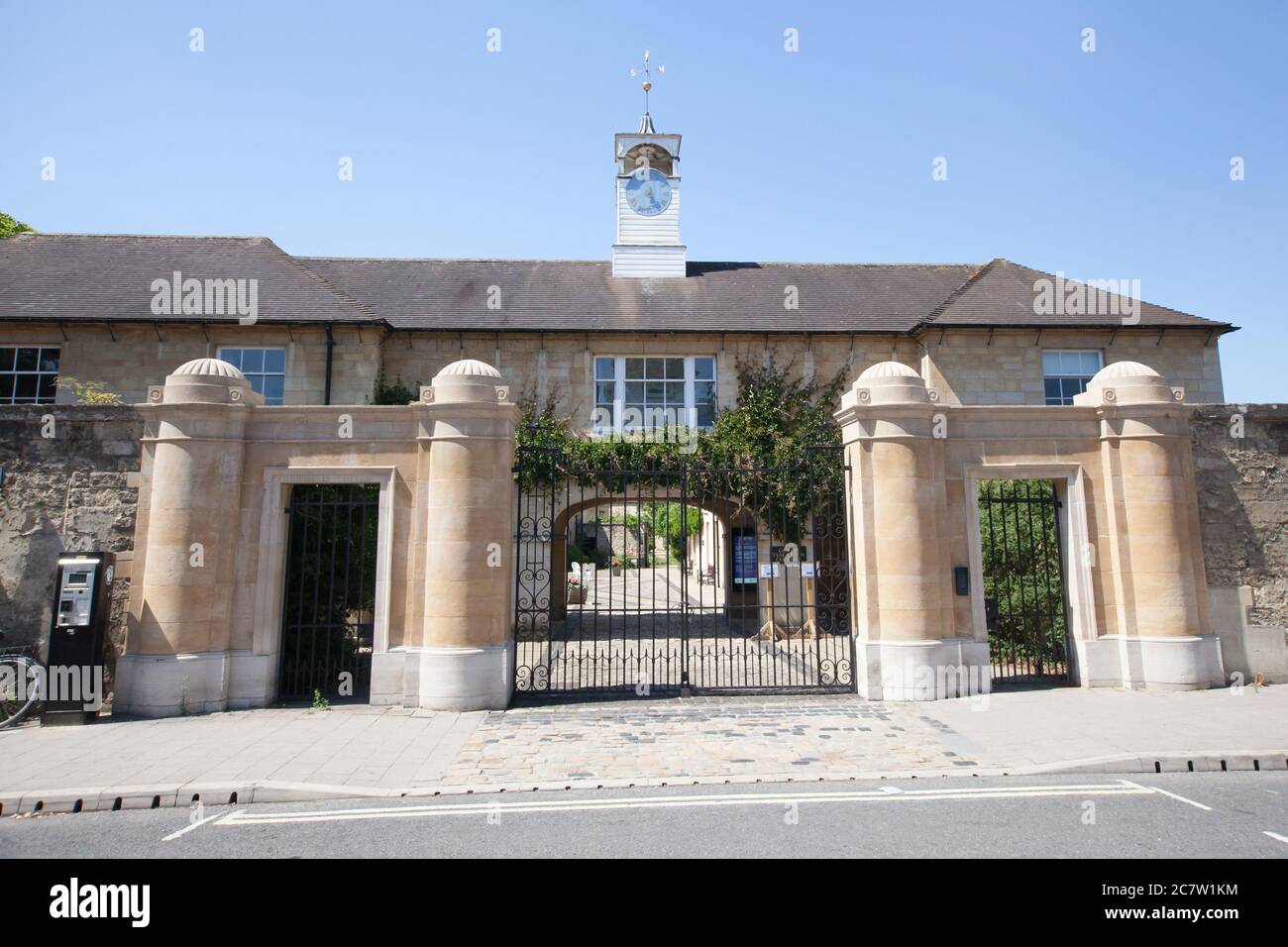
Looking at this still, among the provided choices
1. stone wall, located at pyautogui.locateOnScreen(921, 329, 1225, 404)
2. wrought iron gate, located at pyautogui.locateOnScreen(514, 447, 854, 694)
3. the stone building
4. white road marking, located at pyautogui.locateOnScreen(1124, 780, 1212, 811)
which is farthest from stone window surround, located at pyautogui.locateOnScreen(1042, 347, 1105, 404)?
white road marking, located at pyautogui.locateOnScreen(1124, 780, 1212, 811)

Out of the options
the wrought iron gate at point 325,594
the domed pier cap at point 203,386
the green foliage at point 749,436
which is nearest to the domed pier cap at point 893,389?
the green foliage at point 749,436

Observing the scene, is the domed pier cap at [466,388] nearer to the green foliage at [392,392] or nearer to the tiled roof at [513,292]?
the green foliage at [392,392]

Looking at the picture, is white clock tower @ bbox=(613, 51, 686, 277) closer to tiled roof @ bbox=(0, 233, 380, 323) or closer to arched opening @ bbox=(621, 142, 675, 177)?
arched opening @ bbox=(621, 142, 675, 177)

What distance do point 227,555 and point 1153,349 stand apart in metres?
19.9

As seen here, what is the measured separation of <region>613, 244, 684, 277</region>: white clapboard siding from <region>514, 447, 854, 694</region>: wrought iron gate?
6562 mm

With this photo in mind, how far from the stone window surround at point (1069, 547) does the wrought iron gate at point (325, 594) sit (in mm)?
8374

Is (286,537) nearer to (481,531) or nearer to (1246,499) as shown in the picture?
(481,531)

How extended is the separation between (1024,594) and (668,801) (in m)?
8.07

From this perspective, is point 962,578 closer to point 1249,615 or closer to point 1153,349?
point 1249,615

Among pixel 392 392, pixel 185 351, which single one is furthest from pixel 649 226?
pixel 185 351

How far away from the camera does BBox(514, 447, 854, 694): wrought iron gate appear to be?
392 inches

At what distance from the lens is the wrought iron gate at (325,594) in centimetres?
953

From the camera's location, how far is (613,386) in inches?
672
